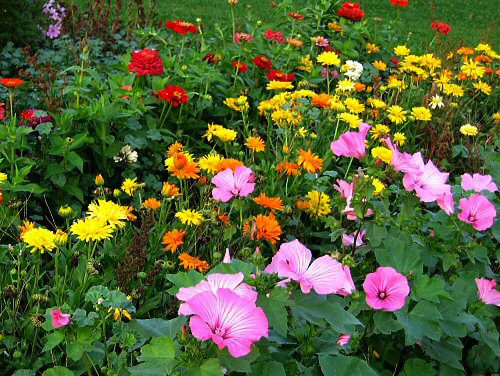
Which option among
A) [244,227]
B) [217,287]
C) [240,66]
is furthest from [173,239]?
[240,66]

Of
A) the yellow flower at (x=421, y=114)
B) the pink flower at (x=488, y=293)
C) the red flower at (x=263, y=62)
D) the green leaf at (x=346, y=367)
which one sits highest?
the green leaf at (x=346, y=367)

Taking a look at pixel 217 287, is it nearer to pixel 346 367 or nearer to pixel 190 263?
pixel 346 367

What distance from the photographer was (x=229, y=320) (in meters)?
1.05

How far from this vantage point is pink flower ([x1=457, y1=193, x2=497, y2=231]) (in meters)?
1.86

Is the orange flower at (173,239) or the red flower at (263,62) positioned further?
the red flower at (263,62)

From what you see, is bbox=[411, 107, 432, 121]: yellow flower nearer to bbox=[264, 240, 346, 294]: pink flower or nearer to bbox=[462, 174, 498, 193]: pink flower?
bbox=[462, 174, 498, 193]: pink flower

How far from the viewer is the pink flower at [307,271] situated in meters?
1.24

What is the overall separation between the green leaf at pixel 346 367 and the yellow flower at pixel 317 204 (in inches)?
53.9

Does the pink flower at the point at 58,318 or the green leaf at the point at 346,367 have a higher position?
the green leaf at the point at 346,367

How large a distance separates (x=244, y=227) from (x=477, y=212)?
28.6 inches

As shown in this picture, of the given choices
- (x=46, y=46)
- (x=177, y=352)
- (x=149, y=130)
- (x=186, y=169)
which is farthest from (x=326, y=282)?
(x=46, y=46)

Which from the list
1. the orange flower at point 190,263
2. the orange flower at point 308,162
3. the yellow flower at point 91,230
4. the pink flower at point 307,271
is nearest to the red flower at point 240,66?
the orange flower at point 308,162

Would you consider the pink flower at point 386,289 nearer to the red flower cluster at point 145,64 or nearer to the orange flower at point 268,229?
the orange flower at point 268,229

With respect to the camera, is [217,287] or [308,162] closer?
[217,287]
